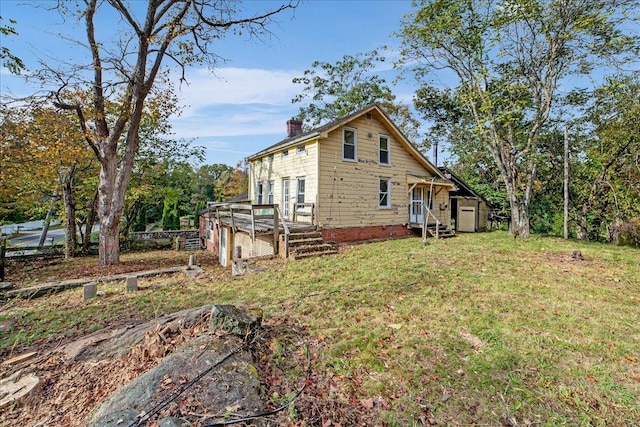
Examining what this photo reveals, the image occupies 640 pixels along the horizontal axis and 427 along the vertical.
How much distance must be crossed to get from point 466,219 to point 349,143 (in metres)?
10.9

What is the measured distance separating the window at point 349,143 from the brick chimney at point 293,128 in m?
5.22

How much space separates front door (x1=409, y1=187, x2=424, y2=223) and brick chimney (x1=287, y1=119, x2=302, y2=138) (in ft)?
25.3

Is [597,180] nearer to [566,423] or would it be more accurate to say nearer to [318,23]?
[318,23]

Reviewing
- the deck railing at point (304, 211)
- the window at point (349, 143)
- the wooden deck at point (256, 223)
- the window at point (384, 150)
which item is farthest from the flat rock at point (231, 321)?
the window at point (384, 150)

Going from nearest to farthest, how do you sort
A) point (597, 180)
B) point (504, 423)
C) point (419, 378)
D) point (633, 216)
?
point (504, 423)
point (419, 378)
point (633, 216)
point (597, 180)

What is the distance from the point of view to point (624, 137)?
1520 centimetres

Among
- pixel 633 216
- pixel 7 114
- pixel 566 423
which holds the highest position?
pixel 7 114

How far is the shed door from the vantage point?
18828 millimetres

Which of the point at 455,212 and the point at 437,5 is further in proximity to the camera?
the point at 455,212

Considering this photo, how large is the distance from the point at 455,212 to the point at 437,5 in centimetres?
1196

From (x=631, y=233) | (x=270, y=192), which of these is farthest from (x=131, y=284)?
(x=631, y=233)

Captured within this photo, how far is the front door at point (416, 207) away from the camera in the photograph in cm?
1555

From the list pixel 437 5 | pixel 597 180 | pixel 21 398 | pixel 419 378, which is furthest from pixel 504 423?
pixel 597 180

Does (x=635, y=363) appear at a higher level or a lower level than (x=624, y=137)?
lower
